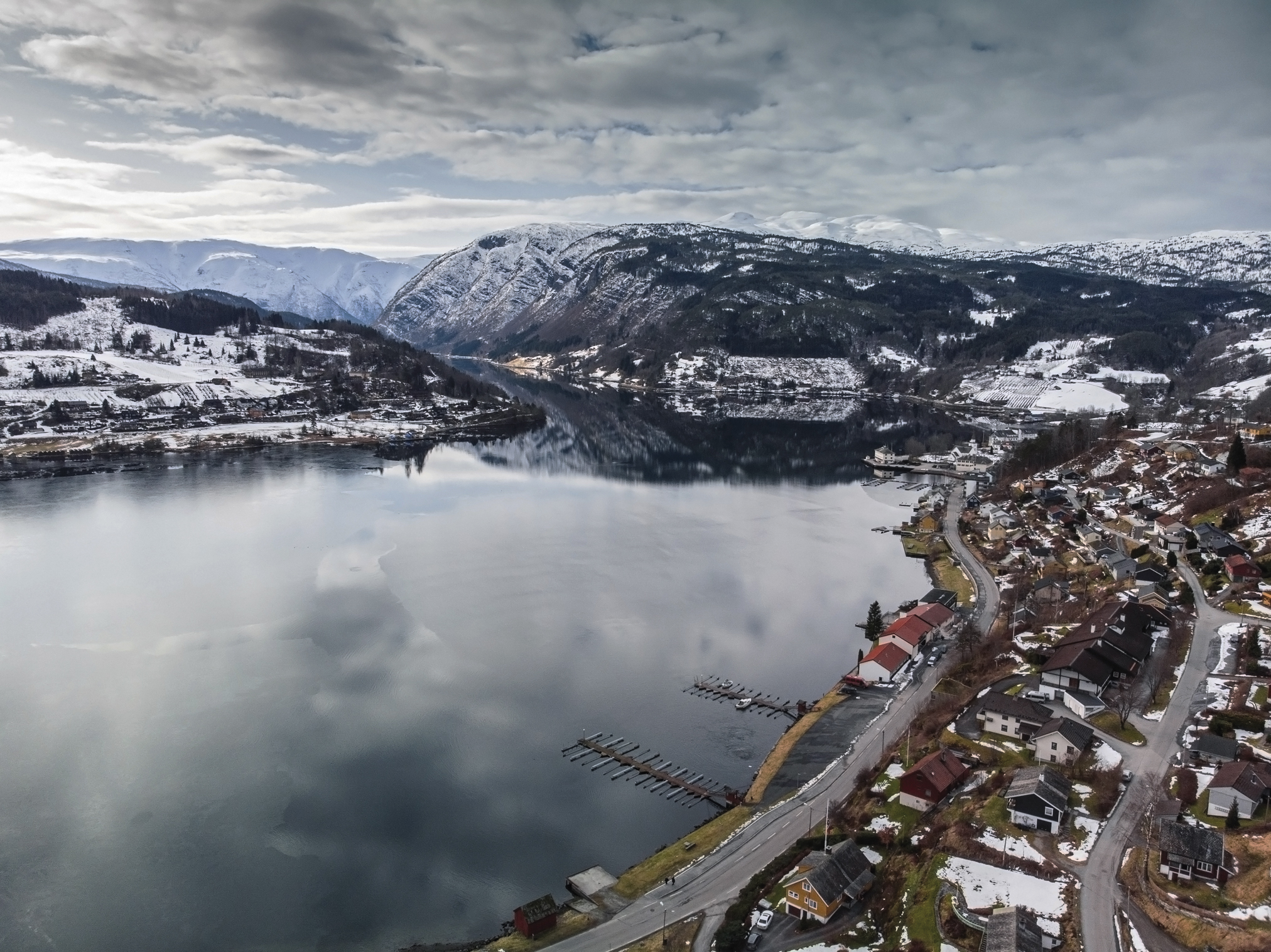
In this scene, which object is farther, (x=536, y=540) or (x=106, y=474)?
(x=106, y=474)

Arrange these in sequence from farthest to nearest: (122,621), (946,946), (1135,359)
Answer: (1135,359)
(122,621)
(946,946)

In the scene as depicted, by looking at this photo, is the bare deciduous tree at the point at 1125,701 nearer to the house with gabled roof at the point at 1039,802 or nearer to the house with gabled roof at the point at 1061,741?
the house with gabled roof at the point at 1061,741

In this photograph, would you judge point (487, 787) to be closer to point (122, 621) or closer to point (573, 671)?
point (573, 671)

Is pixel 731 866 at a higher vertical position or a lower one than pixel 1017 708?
lower

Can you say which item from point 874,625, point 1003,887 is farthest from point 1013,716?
point 874,625

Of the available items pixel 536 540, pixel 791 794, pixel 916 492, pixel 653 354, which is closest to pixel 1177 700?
pixel 791 794

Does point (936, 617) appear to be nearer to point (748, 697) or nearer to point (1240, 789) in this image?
point (748, 697)

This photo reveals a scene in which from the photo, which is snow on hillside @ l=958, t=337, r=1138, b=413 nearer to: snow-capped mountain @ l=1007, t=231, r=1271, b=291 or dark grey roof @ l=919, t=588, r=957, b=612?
dark grey roof @ l=919, t=588, r=957, b=612

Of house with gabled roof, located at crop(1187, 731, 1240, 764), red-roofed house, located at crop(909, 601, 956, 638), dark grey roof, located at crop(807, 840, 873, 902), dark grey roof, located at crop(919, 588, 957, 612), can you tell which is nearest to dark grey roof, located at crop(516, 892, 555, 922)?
dark grey roof, located at crop(807, 840, 873, 902)
